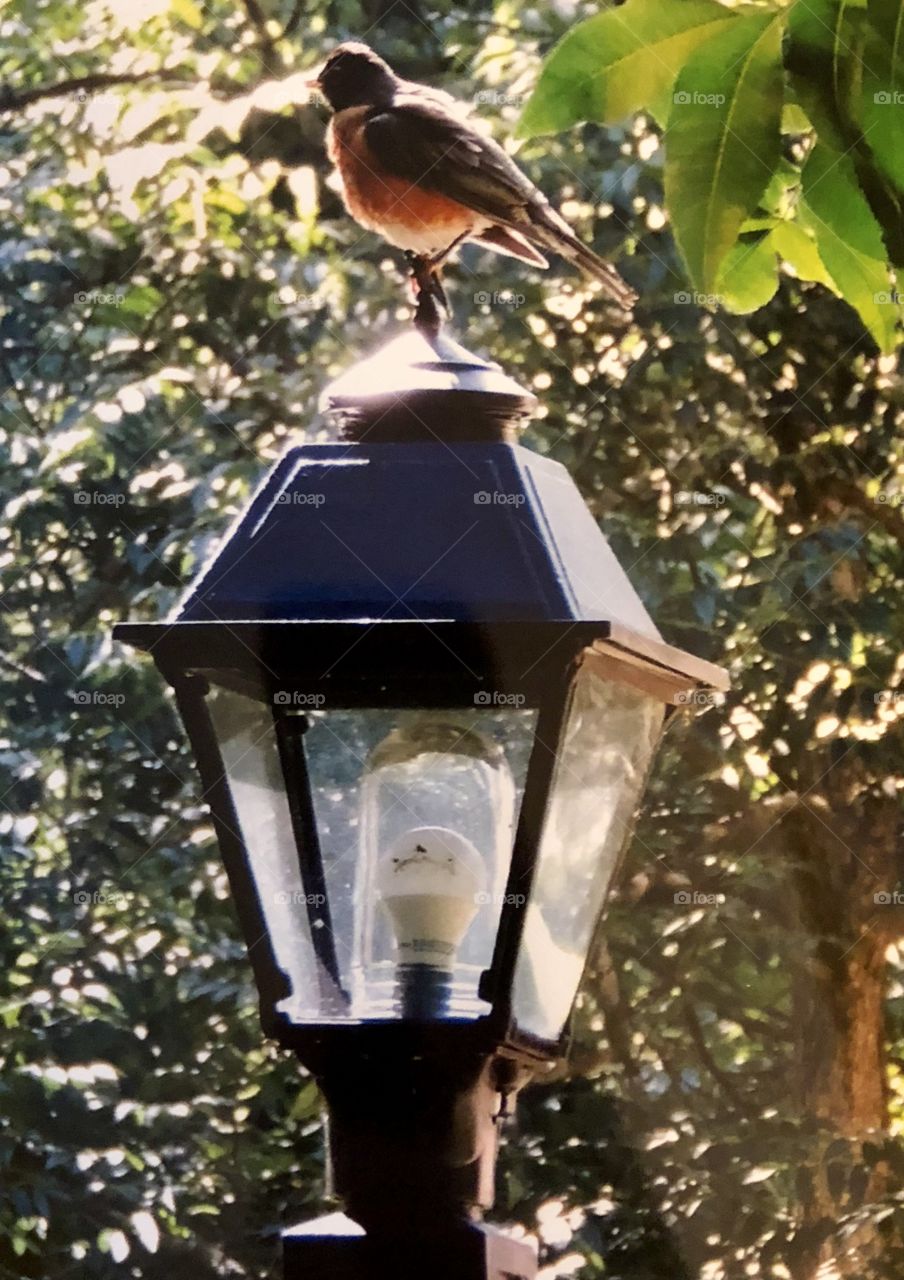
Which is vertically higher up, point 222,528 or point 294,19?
point 294,19

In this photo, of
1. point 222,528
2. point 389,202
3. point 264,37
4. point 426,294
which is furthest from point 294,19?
point 426,294

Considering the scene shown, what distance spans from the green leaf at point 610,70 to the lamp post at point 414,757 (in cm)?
Answer: 21

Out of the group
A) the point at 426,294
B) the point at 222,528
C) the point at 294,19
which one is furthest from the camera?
the point at 294,19

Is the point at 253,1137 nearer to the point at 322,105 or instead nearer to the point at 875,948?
the point at 875,948

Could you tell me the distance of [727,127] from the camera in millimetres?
433

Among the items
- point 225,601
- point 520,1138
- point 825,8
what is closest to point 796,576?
point 520,1138

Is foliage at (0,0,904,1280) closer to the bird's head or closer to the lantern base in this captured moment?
the bird's head

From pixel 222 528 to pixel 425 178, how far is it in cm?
96

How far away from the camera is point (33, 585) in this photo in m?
1.96

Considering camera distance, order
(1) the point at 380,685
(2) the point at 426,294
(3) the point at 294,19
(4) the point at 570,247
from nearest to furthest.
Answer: (1) the point at 380,685 < (2) the point at 426,294 < (4) the point at 570,247 < (3) the point at 294,19

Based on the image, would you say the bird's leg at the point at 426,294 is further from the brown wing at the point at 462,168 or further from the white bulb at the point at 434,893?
the white bulb at the point at 434,893

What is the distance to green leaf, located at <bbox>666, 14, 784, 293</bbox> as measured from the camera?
17.0 inches

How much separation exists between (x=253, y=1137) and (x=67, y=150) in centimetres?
129

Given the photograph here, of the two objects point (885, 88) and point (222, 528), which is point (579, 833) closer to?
point (885, 88)
